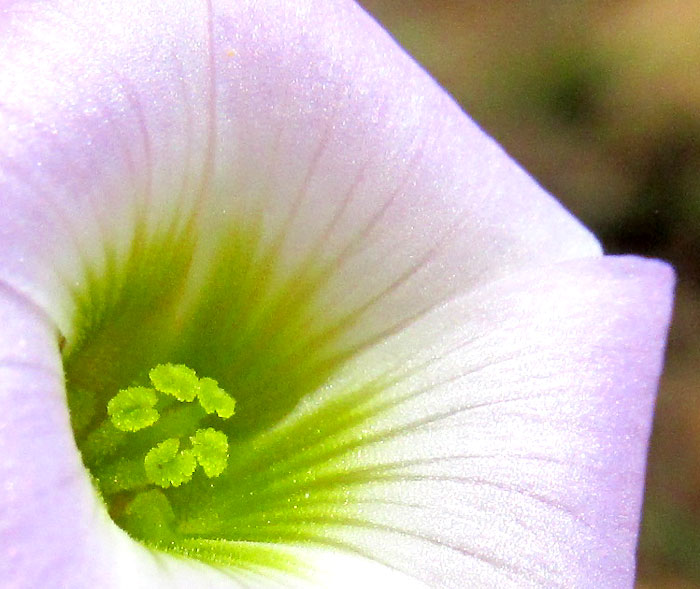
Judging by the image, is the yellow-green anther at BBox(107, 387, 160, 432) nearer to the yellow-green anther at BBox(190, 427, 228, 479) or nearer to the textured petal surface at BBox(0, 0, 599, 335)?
the yellow-green anther at BBox(190, 427, 228, 479)

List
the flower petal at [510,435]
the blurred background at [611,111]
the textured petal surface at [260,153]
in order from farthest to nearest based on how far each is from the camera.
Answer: the blurred background at [611,111] < the flower petal at [510,435] < the textured petal surface at [260,153]

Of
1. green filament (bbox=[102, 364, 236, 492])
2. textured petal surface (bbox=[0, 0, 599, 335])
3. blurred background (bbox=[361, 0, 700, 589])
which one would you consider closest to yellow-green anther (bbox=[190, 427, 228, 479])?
green filament (bbox=[102, 364, 236, 492])

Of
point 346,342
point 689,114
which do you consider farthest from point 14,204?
point 689,114

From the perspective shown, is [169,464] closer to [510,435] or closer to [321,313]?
[321,313]

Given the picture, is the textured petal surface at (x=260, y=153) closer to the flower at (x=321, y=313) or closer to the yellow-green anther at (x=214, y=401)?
the flower at (x=321, y=313)

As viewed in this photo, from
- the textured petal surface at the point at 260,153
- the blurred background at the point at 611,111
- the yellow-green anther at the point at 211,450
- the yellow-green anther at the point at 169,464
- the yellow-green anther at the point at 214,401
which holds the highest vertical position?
the blurred background at the point at 611,111

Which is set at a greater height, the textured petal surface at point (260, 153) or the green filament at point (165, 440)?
the textured petal surface at point (260, 153)

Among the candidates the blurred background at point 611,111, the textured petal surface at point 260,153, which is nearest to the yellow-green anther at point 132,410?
the textured petal surface at point 260,153
